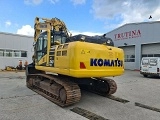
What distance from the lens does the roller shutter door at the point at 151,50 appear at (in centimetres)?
2451

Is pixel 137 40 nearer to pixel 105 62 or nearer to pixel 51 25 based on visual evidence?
pixel 51 25

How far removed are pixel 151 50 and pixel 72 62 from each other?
21510mm

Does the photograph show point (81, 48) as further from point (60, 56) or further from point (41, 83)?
point (41, 83)

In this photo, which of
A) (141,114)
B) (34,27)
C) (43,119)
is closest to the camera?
(43,119)

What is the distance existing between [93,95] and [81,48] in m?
3.05

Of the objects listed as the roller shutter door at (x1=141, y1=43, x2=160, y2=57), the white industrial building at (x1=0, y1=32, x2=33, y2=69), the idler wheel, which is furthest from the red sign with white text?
the idler wheel

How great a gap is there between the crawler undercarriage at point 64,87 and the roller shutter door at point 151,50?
17.9m

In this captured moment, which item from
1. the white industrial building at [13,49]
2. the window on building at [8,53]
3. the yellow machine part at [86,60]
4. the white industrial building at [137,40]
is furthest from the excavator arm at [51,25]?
the white industrial building at [137,40]

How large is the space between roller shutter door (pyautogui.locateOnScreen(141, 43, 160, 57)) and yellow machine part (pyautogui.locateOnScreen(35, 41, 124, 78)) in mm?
18885

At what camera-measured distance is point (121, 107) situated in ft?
22.5

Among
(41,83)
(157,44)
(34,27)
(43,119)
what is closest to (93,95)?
(41,83)

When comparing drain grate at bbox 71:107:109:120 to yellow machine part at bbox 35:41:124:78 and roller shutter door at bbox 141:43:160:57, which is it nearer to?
yellow machine part at bbox 35:41:124:78

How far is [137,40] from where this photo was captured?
27172 mm

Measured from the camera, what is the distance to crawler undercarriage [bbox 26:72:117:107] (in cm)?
664
